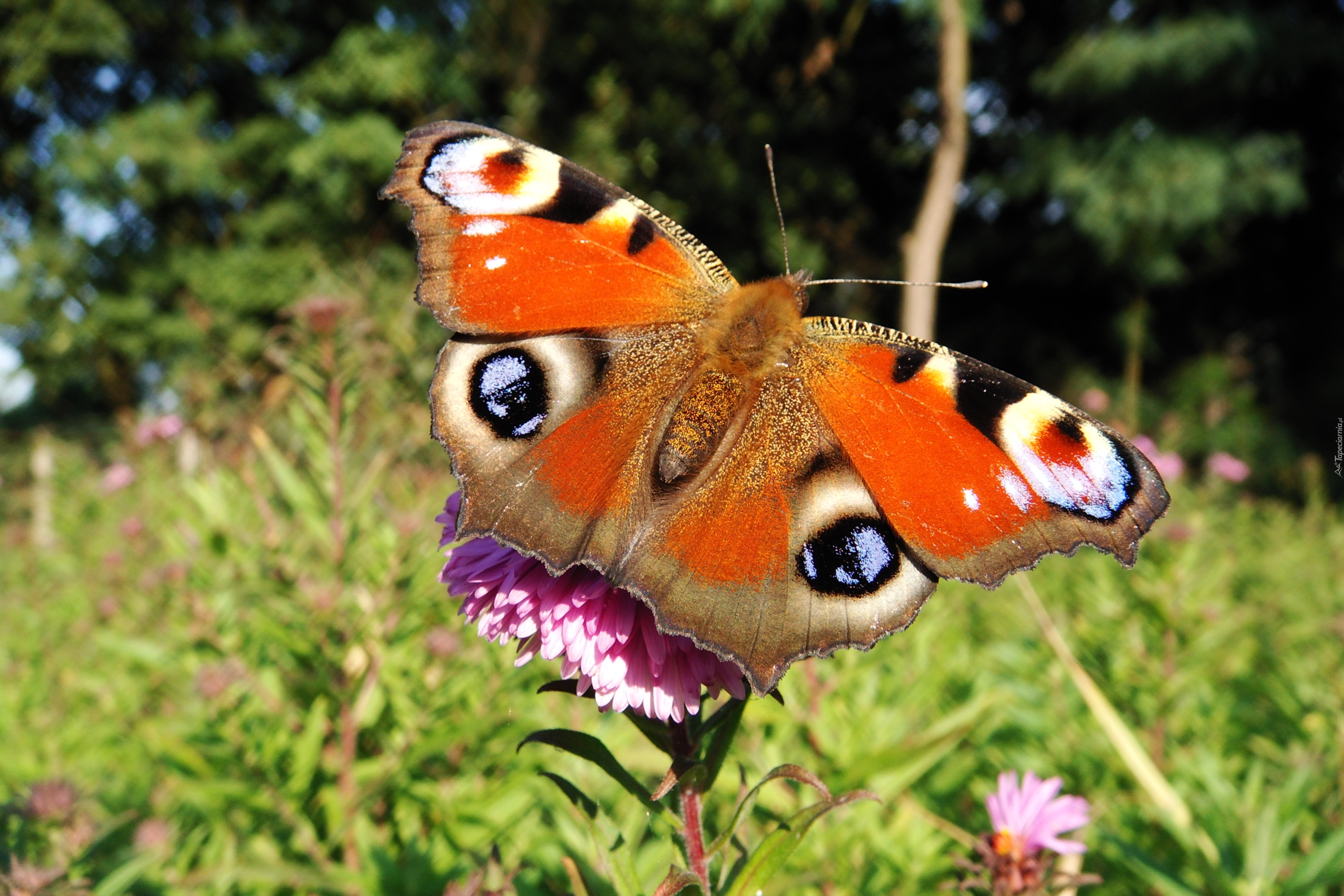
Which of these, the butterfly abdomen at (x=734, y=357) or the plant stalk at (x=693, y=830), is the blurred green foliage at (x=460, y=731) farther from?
the butterfly abdomen at (x=734, y=357)

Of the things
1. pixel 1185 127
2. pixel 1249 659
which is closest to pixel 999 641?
pixel 1249 659

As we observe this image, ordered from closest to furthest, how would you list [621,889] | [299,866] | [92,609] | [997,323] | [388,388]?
[621,889]
[299,866]
[388,388]
[92,609]
[997,323]

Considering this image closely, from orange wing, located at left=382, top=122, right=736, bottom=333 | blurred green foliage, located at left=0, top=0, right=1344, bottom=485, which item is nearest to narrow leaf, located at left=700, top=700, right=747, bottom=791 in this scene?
orange wing, located at left=382, top=122, right=736, bottom=333

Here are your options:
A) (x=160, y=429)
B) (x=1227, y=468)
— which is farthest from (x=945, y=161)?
(x=160, y=429)

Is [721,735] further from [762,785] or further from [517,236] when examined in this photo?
[517,236]

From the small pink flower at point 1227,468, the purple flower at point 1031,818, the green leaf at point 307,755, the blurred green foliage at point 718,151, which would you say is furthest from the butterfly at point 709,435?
the blurred green foliage at point 718,151

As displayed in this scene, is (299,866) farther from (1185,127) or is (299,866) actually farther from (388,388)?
(1185,127)
